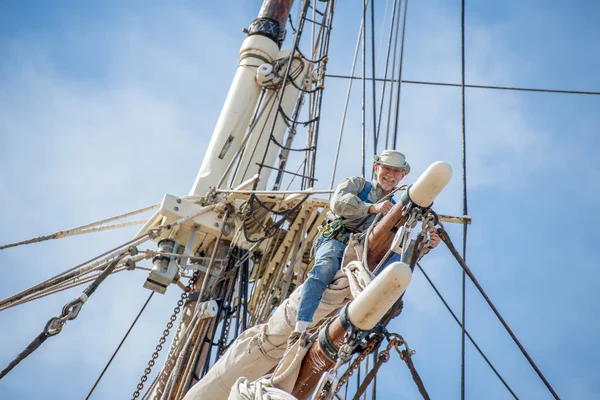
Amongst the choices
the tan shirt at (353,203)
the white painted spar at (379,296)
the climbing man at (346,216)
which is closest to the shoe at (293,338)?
the climbing man at (346,216)

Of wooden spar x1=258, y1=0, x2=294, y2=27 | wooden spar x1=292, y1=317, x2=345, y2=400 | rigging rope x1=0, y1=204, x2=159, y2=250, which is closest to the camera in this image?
wooden spar x1=292, y1=317, x2=345, y2=400

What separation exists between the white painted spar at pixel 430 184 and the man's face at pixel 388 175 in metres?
1.03

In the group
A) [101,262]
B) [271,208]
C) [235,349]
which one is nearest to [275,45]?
[271,208]

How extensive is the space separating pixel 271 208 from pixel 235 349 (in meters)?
3.14

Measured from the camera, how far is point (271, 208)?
9.38 m

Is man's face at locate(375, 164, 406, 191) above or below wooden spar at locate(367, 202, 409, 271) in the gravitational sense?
above

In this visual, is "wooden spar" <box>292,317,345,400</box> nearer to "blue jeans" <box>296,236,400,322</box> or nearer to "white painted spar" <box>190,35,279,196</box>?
"blue jeans" <box>296,236,400,322</box>

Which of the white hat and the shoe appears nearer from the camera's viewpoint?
the shoe

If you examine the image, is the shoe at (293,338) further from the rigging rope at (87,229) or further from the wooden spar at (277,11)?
the wooden spar at (277,11)

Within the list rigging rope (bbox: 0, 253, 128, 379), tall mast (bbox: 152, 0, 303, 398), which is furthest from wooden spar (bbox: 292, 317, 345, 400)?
tall mast (bbox: 152, 0, 303, 398)

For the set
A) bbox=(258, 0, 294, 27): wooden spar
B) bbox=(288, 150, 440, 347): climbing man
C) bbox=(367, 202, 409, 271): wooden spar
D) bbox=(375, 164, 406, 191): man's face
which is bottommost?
bbox=(367, 202, 409, 271): wooden spar

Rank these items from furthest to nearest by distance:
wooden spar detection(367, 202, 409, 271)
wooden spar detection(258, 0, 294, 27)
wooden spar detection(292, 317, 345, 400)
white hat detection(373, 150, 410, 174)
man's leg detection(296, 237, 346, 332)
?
wooden spar detection(258, 0, 294, 27) → white hat detection(373, 150, 410, 174) → man's leg detection(296, 237, 346, 332) → wooden spar detection(367, 202, 409, 271) → wooden spar detection(292, 317, 345, 400)

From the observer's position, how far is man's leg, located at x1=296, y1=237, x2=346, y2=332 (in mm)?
5629

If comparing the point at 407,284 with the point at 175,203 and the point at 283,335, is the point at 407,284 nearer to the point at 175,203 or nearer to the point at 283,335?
the point at 283,335
